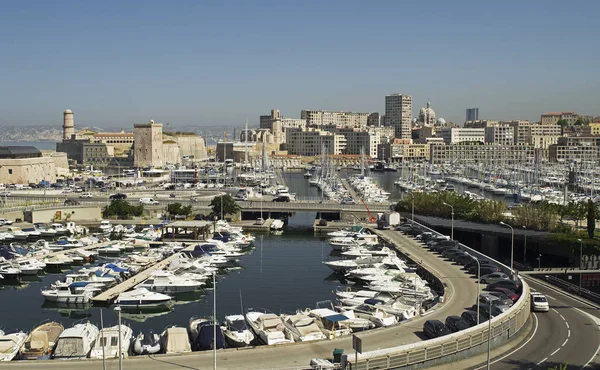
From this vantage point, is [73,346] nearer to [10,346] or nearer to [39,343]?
[39,343]

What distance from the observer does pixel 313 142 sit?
5261 inches

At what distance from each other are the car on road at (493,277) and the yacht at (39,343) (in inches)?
466

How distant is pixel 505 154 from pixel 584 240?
305 feet

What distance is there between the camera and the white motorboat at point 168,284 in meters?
23.2

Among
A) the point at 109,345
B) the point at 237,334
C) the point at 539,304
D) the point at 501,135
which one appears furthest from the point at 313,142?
the point at 109,345

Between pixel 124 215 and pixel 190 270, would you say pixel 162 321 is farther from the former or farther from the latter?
pixel 124 215

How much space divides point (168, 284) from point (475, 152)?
337 feet

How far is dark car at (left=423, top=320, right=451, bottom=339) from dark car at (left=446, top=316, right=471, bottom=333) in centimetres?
32

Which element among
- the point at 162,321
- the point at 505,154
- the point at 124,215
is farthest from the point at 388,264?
the point at 505,154

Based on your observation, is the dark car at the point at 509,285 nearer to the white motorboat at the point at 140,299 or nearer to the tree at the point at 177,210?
the white motorboat at the point at 140,299

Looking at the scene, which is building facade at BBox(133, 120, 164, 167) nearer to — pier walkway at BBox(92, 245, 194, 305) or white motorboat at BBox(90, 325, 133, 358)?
pier walkway at BBox(92, 245, 194, 305)

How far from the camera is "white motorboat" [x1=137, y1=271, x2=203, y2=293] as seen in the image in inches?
914

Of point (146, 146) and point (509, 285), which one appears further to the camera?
point (146, 146)

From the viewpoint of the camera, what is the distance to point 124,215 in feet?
136
